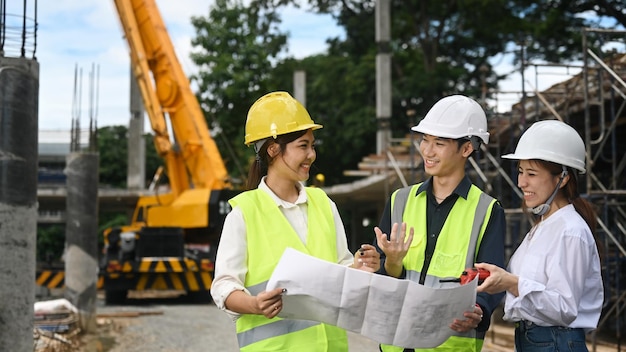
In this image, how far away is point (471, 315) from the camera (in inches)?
118

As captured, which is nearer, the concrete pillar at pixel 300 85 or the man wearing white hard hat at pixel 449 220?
the man wearing white hard hat at pixel 449 220

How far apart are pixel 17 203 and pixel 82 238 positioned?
647 cm

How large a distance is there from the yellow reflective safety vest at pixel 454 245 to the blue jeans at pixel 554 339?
178 millimetres

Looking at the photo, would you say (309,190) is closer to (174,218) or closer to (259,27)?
(174,218)

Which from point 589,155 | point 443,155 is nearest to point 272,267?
point 443,155

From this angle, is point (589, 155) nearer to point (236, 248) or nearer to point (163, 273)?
point (236, 248)

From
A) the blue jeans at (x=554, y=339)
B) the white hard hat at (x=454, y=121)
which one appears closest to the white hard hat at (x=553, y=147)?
the white hard hat at (x=454, y=121)

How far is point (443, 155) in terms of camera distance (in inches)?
134

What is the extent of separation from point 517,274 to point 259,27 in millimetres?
33651

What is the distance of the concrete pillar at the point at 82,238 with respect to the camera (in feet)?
41.4

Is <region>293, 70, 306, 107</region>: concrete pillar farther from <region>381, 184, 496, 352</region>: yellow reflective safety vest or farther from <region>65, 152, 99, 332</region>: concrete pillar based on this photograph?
<region>381, 184, 496, 352</region>: yellow reflective safety vest

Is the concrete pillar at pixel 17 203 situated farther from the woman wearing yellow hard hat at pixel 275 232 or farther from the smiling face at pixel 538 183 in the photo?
the smiling face at pixel 538 183

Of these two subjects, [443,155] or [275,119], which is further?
[443,155]

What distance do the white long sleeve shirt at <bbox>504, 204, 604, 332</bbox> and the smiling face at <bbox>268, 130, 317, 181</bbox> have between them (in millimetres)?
852
